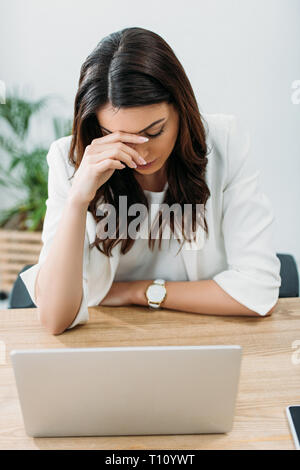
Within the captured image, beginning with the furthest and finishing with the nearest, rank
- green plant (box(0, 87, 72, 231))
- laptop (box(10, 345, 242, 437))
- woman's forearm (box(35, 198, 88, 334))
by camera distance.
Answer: green plant (box(0, 87, 72, 231)) → woman's forearm (box(35, 198, 88, 334)) → laptop (box(10, 345, 242, 437))

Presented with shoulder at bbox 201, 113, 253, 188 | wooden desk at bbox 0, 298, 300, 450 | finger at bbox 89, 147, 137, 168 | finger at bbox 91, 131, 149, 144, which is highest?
finger at bbox 91, 131, 149, 144

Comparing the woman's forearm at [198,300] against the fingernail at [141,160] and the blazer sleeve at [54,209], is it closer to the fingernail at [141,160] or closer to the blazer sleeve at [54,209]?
the blazer sleeve at [54,209]

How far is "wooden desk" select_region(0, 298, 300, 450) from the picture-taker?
0.87 meters

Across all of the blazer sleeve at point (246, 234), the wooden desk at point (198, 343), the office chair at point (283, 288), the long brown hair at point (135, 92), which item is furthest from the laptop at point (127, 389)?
the office chair at point (283, 288)

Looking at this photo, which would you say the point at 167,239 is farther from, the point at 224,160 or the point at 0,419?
the point at 0,419

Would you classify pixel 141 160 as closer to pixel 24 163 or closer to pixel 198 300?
pixel 198 300

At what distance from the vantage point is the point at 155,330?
3.90ft

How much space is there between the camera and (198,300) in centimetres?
125

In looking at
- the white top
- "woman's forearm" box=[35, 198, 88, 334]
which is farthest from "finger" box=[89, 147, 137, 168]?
the white top

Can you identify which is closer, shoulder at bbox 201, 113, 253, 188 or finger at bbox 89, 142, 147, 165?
finger at bbox 89, 142, 147, 165

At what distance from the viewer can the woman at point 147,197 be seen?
3.63ft

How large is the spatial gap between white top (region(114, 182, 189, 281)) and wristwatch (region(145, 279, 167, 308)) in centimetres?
18

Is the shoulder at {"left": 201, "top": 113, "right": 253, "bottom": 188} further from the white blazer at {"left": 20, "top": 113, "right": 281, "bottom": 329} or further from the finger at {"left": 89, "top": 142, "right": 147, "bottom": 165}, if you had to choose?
the finger at {"left": 89, "top": 142, "right": 147, "bottom": 165}

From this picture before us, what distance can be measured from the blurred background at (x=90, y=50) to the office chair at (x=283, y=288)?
90 centimetres
